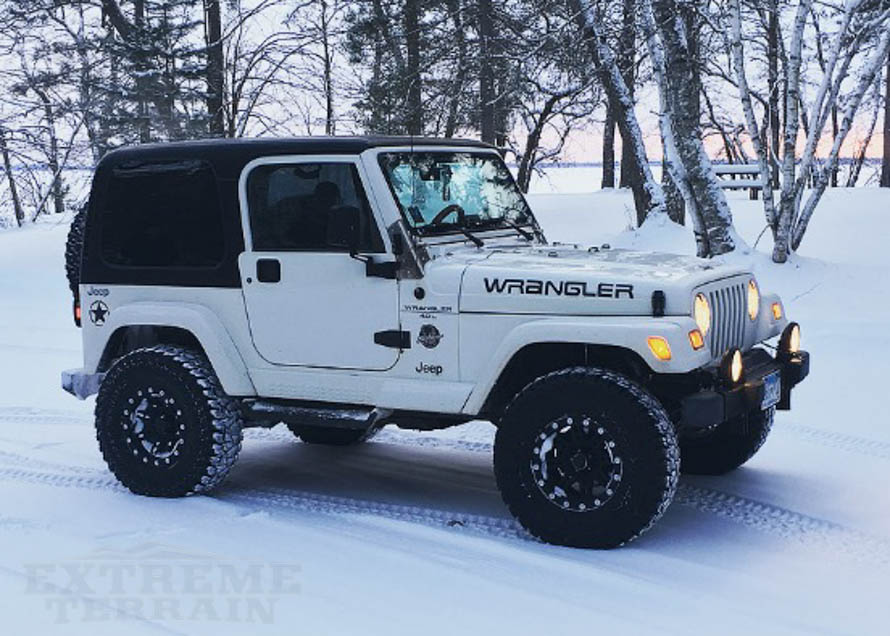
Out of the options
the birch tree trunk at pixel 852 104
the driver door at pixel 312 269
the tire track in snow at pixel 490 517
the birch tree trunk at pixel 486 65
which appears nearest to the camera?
the tire track in snow at pixel 490 517

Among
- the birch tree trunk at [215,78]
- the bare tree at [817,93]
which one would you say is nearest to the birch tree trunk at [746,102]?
the bare tree at [817,93]

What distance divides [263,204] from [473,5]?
12.0m

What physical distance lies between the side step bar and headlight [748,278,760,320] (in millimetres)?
1874

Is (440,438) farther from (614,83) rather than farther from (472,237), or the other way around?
(614,83)

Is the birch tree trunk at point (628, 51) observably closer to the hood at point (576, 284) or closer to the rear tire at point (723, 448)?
the rear tire at point (723, 448)

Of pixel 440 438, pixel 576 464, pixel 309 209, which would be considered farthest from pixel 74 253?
pixel 576 464

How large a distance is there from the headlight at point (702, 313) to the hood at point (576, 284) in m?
0.07

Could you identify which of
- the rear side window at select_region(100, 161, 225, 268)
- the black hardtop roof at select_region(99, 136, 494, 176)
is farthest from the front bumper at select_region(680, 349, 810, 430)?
the rear side window at select_region(100, 161, 225, 268)

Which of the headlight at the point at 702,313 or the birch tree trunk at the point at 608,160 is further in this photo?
the birch tree trunk at the point at 608,160

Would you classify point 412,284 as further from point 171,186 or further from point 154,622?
point 154,622

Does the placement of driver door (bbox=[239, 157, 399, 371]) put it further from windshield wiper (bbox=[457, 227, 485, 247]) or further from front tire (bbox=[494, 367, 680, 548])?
front tire (bbox=[494, 367, 680, 548])

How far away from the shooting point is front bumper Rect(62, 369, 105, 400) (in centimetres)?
645

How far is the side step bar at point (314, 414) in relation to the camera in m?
5.70

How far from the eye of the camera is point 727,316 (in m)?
5.48
